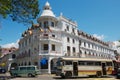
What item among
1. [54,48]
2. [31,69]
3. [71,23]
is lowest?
[31,69]

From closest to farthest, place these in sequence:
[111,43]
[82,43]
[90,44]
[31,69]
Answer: [31,69] → [82,43] → [90,44] → [111,43]

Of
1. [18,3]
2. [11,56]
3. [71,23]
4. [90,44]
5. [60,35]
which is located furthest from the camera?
[11,56]

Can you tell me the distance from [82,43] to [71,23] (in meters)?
8.25

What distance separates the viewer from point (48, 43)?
52.2 m

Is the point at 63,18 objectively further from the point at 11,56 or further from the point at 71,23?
the point at 11,56

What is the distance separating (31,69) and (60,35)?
1670 centimetres

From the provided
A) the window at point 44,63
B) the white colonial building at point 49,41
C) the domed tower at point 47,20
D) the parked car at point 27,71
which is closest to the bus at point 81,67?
the parked car at point 27,71

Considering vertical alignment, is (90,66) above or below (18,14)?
below

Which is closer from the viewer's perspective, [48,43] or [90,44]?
[48,43]

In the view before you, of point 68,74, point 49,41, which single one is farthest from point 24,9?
point 49,41

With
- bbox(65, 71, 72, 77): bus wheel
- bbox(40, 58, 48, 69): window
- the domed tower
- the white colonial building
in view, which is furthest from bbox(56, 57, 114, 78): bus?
the domed tower

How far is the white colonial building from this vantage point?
52125mm

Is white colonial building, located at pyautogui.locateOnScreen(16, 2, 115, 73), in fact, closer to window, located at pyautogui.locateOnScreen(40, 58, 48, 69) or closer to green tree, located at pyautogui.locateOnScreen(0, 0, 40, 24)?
window, located at pyautogui.locateOnScreen(40, 58, 48, 69)

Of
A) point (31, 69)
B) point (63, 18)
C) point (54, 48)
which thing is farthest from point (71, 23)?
point (31, 69)
